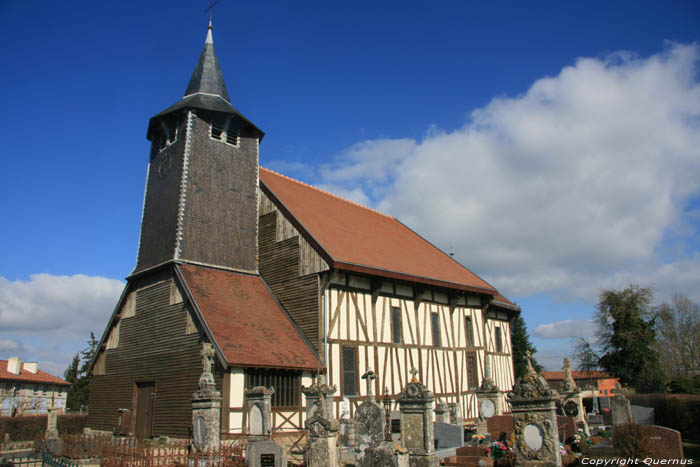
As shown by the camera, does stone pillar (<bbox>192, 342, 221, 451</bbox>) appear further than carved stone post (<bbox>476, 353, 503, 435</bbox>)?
No

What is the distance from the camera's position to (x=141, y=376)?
1933cm

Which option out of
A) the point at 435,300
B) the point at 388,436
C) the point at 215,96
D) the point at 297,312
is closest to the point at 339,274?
the point at 297,312

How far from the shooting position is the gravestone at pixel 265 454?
37.5 feet

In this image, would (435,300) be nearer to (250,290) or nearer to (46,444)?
(250,290)

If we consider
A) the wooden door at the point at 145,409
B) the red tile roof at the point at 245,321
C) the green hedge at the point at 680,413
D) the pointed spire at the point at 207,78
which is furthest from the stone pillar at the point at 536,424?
the pointed spire at the point at 207,78

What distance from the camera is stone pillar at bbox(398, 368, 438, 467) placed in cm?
1120

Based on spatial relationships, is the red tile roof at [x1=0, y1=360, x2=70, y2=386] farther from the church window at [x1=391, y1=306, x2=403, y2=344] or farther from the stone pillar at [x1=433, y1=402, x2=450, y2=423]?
the stone pillar at [x1=433, y1=402, x2=450, y2=423]

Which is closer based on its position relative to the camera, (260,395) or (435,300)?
(260,395)

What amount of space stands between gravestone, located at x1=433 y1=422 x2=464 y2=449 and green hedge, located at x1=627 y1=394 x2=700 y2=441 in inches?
388

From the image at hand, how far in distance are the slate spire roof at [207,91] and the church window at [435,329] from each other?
447 inches

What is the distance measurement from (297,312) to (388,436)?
25.5ft

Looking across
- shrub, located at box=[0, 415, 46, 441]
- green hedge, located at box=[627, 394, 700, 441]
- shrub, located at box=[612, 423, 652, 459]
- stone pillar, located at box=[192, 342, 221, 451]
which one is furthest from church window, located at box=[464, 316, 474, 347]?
shrub, located at box=[0, 415, 46, 441]

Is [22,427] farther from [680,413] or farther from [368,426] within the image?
[680,413]

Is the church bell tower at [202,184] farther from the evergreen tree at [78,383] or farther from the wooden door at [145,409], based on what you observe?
the evergreen tree at [78,383]
